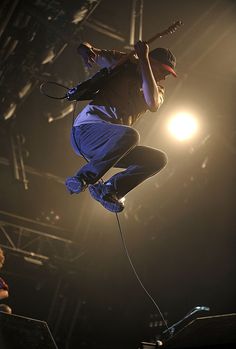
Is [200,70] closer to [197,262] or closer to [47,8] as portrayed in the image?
[47,8]

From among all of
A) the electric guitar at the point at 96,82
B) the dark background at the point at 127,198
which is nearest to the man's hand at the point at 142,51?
the electric guitar at the point at 96,82

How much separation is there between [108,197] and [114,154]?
488mm

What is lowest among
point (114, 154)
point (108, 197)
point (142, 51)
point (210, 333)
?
point (210, 333)

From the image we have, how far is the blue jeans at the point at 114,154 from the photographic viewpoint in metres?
3.28

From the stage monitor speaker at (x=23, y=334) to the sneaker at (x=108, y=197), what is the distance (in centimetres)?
121

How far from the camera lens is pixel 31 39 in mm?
5715

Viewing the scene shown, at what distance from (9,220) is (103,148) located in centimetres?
667

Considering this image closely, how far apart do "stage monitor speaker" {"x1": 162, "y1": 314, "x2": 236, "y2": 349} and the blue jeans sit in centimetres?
133

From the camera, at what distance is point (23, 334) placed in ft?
8.75

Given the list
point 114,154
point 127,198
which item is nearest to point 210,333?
point 114,154

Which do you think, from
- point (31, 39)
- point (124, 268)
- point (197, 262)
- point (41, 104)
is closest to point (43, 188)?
point (124, 268)

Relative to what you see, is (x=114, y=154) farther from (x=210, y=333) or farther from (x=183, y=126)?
(x=183, y=126)

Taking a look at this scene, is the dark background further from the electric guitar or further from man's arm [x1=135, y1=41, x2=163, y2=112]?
man's arm [x1=135, y1=41, x2=163, y2=112]

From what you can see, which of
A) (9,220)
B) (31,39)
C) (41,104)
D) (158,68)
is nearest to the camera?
(158,68)
